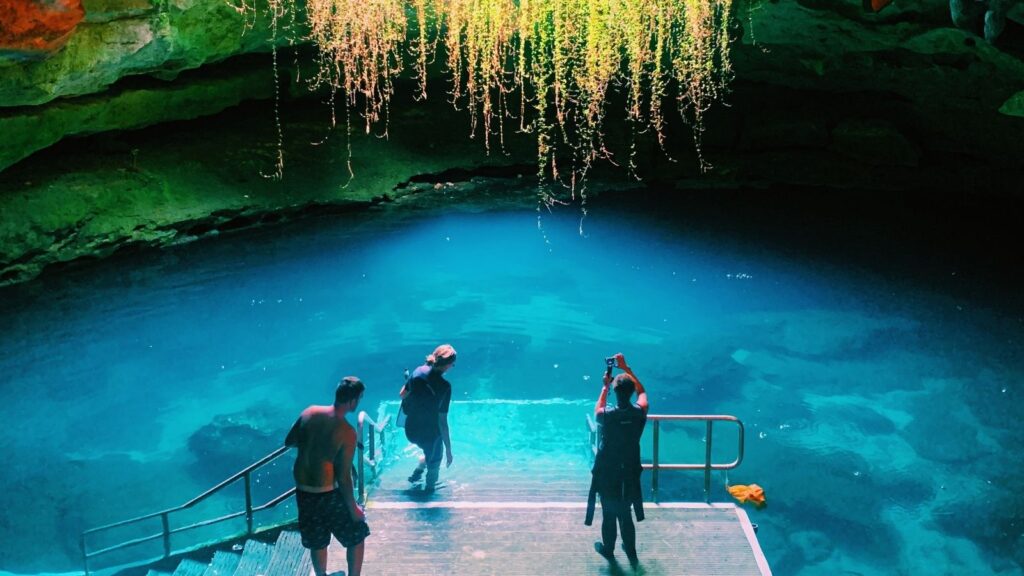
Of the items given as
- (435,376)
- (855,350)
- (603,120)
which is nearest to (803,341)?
(855,350)

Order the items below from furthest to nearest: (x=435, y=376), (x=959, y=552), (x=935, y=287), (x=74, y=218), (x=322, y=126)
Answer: (x=322, y=126) → (x=935, y=287) → (x=74, y=218) → (x=959, y=552) → (x=435, y=376)

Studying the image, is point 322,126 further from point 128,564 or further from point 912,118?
point 912,118

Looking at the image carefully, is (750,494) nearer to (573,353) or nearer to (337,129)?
(573,353)

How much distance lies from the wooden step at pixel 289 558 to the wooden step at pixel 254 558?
52 millimetres

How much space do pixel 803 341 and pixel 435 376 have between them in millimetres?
7093

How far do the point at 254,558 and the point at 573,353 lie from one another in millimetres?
6128

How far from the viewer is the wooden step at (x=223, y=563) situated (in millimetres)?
5738

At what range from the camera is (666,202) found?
1445 cm

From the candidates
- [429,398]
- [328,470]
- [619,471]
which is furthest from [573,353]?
[328,470]

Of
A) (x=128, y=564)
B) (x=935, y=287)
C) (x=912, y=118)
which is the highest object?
(x=912, y=118)

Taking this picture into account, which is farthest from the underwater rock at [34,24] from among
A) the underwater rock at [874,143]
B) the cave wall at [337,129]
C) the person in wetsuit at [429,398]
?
the underwater rock at [874,143]

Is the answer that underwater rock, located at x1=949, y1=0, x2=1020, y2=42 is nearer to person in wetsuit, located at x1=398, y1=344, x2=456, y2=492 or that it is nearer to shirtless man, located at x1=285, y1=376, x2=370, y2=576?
person in wetsuit, located at x1=398, y1=344, x2=456, y2=492

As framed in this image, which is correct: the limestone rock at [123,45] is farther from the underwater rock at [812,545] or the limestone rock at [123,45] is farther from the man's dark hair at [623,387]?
the underwater rock at [812,545]

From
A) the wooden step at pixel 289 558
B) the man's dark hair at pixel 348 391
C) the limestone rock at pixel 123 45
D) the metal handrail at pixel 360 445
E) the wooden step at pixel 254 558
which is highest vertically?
the limestone rock at pixel 123 45
